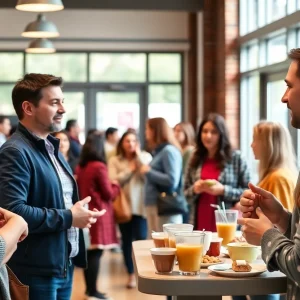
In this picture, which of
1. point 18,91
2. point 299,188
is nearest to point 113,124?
point 18,91

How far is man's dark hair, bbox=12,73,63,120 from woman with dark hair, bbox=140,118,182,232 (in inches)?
118

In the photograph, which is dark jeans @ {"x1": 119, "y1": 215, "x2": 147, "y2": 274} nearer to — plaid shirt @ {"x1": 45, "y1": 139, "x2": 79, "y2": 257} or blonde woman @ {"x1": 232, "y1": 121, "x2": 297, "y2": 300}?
blonde woman @ {"x1": 232, "y1": 121, "x2": 297, "y2": 300}

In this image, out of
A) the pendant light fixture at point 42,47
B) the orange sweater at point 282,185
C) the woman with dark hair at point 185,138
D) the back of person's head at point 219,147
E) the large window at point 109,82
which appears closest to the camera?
the orange sweater at point 282,185

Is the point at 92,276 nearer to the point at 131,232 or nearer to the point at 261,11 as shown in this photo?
the point at 131,232

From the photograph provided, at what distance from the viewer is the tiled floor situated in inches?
277

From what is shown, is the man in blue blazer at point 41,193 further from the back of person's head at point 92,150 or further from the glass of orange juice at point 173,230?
the back of person's head at point 92,150

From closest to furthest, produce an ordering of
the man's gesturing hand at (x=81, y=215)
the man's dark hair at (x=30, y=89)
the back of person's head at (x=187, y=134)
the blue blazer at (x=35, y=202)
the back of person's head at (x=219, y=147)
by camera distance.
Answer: the blue blazer at (x=35, y=202)
the man's gesturing hand at (x=81, y=215)
the man's dark hair at (x=30, y=89)
the back of person's head at (x=219, y=147)
the back of person's head at (x=187, y=134)

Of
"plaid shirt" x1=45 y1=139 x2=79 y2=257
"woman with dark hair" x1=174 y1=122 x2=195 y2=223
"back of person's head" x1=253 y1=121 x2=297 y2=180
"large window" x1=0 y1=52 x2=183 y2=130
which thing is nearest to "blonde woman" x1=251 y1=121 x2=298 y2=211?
"back of person's head" x1=253 y1=121 x2=297 y2=180

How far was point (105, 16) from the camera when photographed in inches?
515

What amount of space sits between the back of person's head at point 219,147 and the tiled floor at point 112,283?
5.89 ft

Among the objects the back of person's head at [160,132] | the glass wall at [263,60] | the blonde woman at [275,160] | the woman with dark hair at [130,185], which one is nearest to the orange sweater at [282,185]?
the blonde woman at [275,160]

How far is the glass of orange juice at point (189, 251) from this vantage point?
295 cm

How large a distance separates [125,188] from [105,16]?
6.05 metres

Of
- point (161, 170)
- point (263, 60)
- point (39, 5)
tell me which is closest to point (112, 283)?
point (161, 170)
